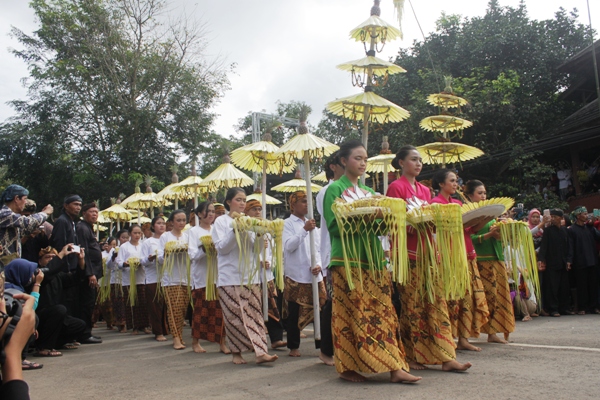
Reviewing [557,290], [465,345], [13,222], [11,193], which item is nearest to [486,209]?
[465,345]

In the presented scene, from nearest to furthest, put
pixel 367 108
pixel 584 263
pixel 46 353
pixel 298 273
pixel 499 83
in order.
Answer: pixel 298 273 < pixel 367 108 < pixel 46 353 < pixel 584 263 < pixel 499 83

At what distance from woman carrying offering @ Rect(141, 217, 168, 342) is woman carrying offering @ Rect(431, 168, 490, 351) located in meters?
4.52

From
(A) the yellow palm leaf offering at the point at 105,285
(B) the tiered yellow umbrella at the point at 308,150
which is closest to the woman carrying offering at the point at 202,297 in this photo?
(B) the tiered yellow umbrella at the point at 308,150

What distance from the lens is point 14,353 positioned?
2.43m

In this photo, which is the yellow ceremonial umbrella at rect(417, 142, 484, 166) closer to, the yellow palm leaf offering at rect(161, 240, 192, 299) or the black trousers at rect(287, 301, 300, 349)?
the black trousers at rect(287, 301, 300, 349)

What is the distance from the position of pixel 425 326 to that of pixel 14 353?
3.38m

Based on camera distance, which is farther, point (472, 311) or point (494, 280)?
point (494, 280)

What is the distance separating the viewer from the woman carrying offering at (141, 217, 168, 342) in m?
8.76

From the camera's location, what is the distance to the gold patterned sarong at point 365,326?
4379mm

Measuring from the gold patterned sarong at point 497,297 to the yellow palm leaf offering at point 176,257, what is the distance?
370cm

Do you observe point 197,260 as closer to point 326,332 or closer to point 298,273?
point 298,273

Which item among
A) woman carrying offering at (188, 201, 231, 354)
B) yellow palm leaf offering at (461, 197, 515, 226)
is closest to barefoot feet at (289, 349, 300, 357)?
woman carrying offering at (188, 201, 231, 354)

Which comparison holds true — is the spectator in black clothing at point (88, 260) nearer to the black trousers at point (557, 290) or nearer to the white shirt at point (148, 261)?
the white shirt at point (148, 261)

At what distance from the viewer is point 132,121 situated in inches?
843
